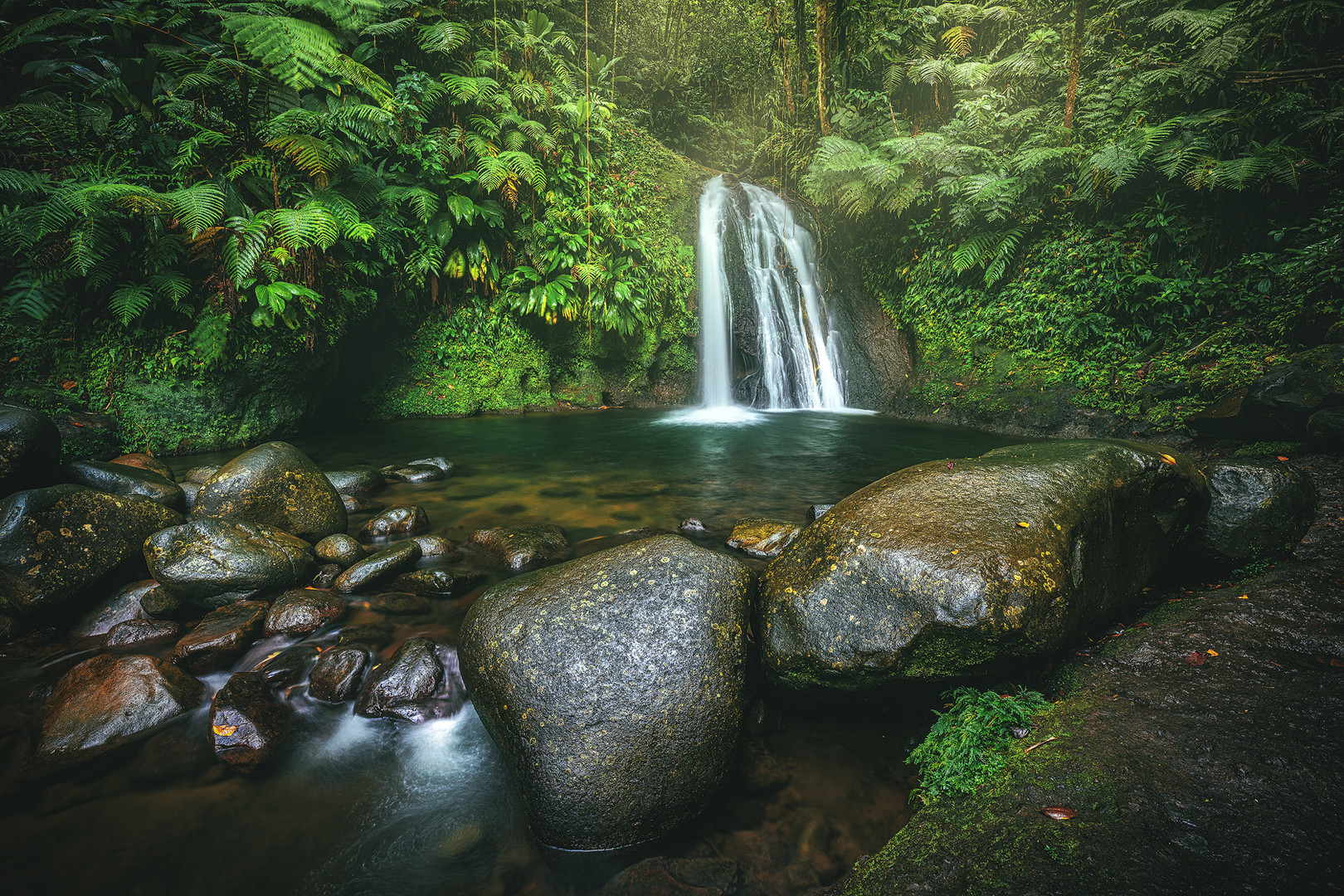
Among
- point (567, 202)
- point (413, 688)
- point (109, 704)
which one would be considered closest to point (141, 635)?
point (109, 704)

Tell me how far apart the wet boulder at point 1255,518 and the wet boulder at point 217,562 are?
18.9 feet

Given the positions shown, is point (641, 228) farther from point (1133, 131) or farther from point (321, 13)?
point (1133, 131)

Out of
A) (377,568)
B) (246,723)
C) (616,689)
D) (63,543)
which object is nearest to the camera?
(616,689)

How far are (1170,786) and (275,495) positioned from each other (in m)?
5.40

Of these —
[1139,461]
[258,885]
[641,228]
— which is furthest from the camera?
[641,228]

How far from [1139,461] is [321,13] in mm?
11836

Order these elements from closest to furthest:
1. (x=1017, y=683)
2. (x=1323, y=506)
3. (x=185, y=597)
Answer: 1. (x=1017, y=683)
2. (x=185, y=597)
3. (x=1323, y=506)

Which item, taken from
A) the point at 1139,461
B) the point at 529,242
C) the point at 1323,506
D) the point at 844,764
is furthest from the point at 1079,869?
the point at 529,242

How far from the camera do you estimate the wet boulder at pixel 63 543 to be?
3.01 meters

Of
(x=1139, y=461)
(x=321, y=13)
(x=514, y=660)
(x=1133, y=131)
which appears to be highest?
(x=321, y=13)

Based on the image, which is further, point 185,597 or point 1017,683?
point 185,597

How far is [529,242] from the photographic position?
32.1 feet

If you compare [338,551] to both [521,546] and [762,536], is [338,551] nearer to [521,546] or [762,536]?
[521,546]

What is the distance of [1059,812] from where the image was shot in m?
1.53
